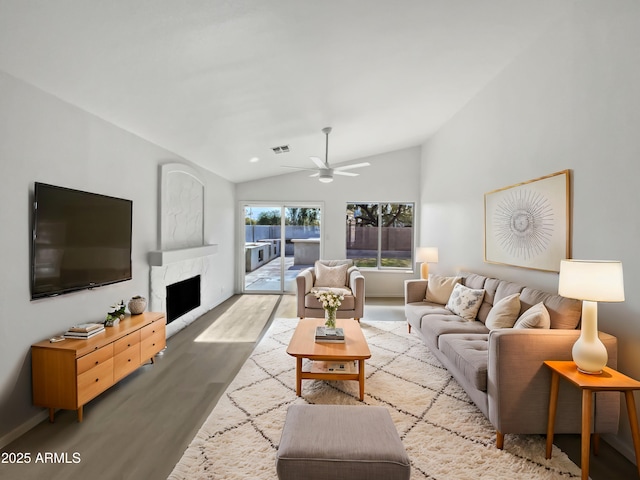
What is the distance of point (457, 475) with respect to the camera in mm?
1878

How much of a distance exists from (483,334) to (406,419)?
1.21 m

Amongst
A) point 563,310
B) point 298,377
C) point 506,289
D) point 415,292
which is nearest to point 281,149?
point 415,292

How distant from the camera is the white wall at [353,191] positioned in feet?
22.5

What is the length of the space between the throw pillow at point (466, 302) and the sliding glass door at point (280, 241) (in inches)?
145

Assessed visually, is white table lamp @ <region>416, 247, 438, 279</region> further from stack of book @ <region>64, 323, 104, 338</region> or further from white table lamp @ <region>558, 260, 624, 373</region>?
stack of book @ <region>64, 323, 104, 338</region>

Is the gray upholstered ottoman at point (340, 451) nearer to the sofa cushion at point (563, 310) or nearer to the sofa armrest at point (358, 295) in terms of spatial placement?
the sofa cushion at point (563, 310)

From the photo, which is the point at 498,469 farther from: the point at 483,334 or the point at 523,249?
the point at 523,249

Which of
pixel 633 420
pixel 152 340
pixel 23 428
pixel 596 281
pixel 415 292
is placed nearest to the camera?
pixel 633 420

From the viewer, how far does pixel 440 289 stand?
4305mm

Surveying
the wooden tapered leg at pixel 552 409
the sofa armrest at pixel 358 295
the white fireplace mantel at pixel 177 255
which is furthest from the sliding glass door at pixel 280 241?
the wooden tapered leg at pixel 552 409

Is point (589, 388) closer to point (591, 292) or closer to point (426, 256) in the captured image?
point (591, 292)

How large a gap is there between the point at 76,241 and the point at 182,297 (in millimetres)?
2158

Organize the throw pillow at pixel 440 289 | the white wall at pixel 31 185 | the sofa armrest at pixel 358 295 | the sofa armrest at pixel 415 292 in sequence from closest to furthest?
1. the white wall at pixel 31 185
2. the throw pillow at pixel 440 289
3. the sofa armrest at pixel 415 292
4. the sofa armrest at pixel 358 295

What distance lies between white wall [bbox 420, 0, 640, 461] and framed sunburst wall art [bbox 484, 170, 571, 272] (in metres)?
0.10
